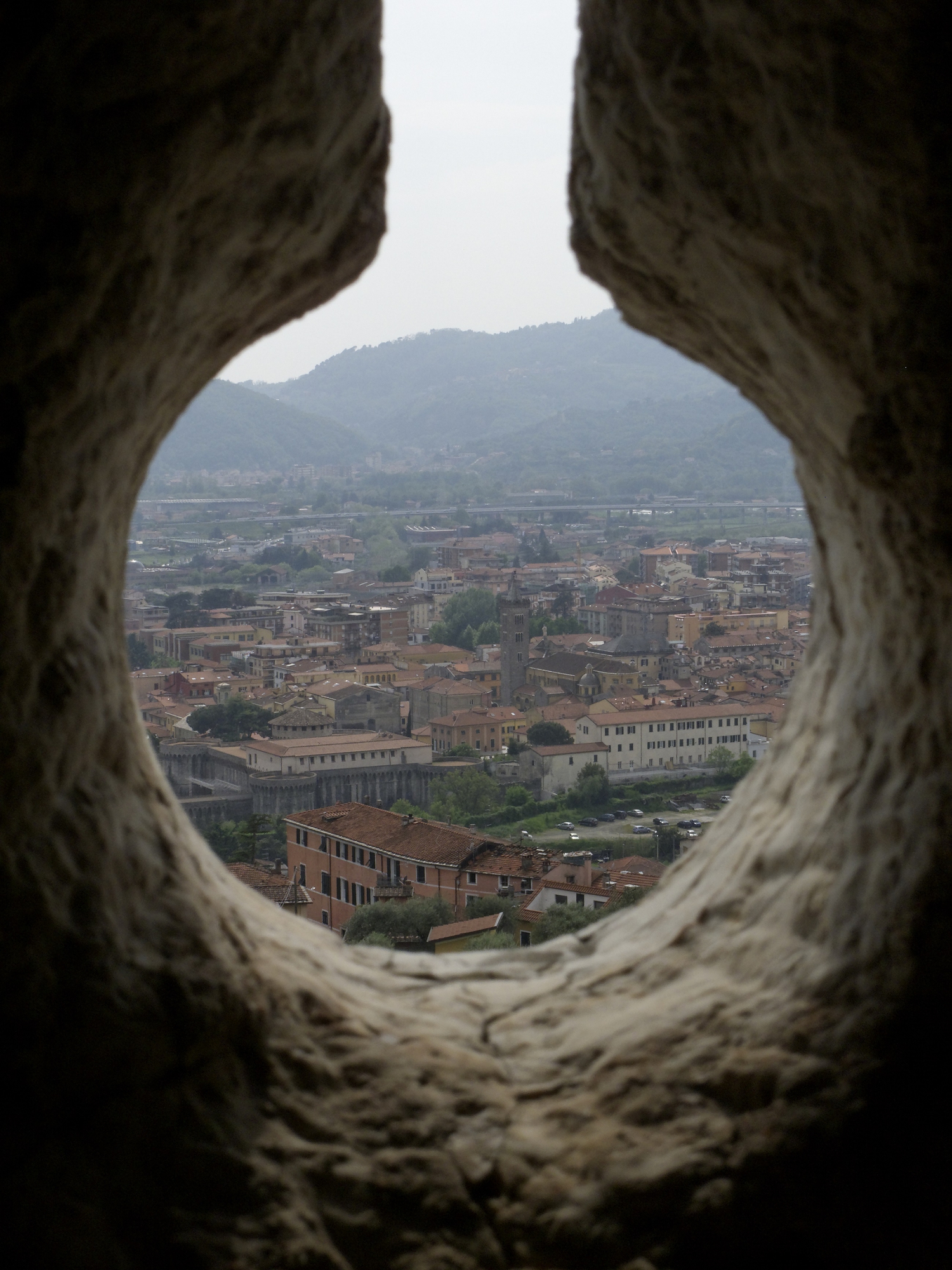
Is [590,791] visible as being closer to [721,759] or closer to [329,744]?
[721,759]

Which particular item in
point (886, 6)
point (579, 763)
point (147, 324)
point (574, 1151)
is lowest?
point (579, 763)

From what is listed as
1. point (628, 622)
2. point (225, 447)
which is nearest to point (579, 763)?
point (628, 622)

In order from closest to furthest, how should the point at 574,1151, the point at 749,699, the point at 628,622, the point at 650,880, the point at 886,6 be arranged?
1. the point at 886,6
2. the point at 574,1151
3. the point at 650,880
4. the point at 749,699
5. the point at 628,622

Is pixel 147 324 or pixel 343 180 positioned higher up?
pixel 343 180

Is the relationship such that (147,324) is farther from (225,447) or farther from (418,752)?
(225,447)

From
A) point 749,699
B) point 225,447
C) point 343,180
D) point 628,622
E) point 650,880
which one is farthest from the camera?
point 225,447

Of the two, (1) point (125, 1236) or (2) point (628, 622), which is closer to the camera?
(1) point (125, 1236)
